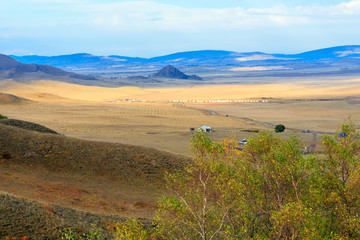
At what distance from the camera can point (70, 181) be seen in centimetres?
3200

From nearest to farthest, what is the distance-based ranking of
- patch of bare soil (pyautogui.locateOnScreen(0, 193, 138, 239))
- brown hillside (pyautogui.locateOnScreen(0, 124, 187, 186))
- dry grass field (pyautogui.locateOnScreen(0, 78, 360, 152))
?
patch of bare soil (pyautogui.locateOnScreen(0, 193, 138, 239)), brown hillside (pyautogui.locateOnScreen(0, 124, 187, 186)), dry grass field (pyautogui.locateOnScreen(0, 78, 360, 152))

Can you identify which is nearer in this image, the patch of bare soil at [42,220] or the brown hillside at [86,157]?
the patch of bare soil at [42,220]

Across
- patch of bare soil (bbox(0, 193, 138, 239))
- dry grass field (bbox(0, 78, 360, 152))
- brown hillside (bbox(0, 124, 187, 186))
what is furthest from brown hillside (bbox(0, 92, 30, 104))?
patch of bare soil (bbox(0, 193, 138, 239))

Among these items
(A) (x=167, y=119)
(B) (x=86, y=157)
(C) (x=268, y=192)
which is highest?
(C) (x=268, y=192)

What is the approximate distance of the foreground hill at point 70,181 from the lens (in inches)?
803

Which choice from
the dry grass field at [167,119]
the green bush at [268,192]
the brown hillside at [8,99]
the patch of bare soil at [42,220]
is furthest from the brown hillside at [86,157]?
the brown hillside at [8,99]

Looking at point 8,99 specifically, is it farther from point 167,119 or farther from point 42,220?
point 42,220

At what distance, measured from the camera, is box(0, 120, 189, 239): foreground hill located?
20391 millimetres

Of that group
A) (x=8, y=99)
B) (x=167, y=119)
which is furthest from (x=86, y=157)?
(x=8, y=99)

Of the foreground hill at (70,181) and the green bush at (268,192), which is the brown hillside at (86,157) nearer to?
the foreground hill at (70,181)

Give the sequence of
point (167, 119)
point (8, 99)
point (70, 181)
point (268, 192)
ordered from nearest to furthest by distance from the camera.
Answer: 1. point (268, 192)
2. point (70, 181)
3. point (167, 119)
4. point (8, 99)

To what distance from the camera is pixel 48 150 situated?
36.7 meters

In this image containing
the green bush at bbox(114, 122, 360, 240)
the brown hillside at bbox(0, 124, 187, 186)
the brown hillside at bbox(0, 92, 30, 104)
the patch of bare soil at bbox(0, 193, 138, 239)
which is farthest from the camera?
the brown hillside at bbox(0, 92, 30, 104)

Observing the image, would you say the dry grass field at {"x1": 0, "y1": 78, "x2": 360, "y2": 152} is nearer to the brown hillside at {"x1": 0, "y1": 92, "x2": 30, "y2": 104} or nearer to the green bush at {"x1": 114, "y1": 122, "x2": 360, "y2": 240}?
the brown hillside at {"x1": 0, "y1": 92, "x2": 30, "y2": 104}
